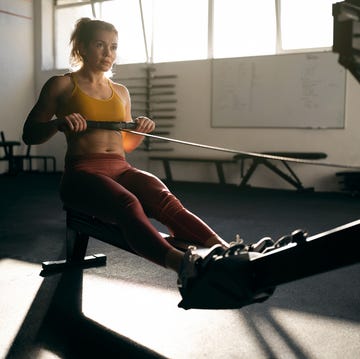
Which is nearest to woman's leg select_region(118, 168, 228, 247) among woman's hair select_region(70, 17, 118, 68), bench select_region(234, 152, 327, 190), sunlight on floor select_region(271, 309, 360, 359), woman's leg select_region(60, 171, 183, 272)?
woman's leg select_region(60, 171, 183, 272)

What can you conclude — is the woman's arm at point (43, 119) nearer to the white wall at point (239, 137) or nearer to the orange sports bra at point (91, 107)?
the orange sports bra at point (91, 107)

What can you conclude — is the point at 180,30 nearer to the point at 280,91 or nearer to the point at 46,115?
the point at 280,91

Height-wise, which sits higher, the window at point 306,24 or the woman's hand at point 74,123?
the window at point 306,24

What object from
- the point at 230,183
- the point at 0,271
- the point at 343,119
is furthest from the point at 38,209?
the point at 343,119

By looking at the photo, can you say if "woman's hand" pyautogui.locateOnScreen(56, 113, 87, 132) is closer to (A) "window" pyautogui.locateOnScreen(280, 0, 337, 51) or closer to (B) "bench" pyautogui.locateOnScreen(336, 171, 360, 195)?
(B) "bench" pyautogui.locateOnScreen(336, 171, 360, 195)

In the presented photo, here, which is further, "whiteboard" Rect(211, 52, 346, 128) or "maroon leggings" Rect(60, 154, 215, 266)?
"whiteboard" Rect(211, 52, 346, 128)

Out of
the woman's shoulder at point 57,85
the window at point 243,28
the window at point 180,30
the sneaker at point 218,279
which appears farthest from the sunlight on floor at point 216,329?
the window at point 180,30

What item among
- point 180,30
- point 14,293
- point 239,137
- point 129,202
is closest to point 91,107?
point 129,202

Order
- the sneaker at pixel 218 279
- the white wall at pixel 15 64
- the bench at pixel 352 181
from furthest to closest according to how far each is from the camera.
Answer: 1. the white wall at pixel 15 64
2. the bench at pixel 352 181
3. the sneaker at pixel 218 279

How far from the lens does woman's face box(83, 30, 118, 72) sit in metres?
1.99

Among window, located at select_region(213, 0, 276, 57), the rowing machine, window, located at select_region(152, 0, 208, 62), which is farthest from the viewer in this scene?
window, located at select_region(152, 0, 208, 62)

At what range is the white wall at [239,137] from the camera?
5570 millimetres

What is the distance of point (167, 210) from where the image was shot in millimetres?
1806

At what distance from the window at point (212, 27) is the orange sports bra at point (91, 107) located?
414 centimetres
